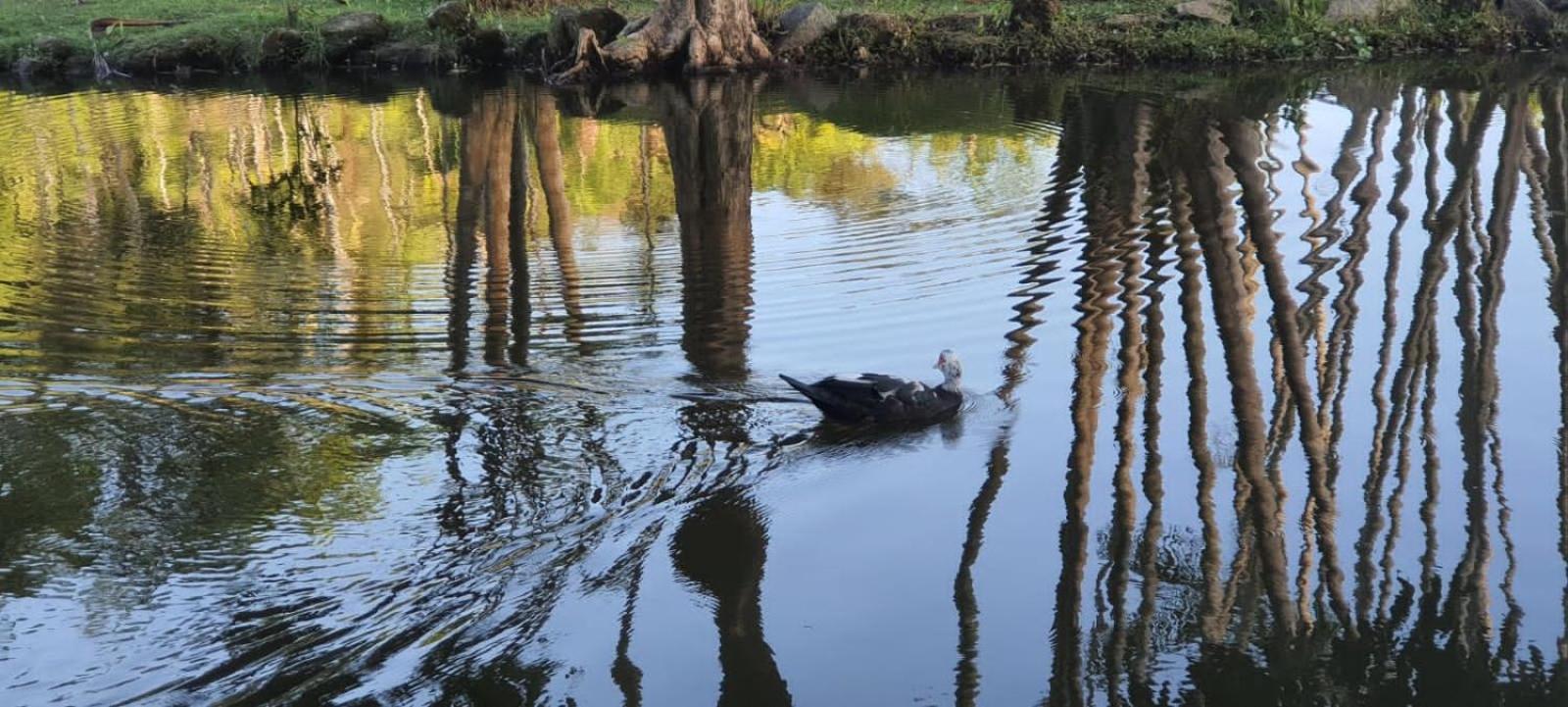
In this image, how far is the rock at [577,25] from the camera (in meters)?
23.0

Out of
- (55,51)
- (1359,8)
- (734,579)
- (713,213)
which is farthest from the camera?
(55,51)

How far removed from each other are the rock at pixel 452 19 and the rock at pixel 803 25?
471 centimetres

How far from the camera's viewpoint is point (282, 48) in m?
24.7

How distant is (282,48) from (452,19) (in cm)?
274

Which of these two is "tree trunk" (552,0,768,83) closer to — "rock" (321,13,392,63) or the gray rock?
"rock" (321,13,392,63)

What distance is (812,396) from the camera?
7.36 meters

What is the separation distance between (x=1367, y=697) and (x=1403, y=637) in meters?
0.52

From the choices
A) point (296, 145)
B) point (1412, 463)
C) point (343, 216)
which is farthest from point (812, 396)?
point (296, 145)

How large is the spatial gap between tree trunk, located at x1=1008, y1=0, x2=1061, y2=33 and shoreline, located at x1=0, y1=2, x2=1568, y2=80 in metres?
0.19

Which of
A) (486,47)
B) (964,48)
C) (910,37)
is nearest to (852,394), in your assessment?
(964,48)

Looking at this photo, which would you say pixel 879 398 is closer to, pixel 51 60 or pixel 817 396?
pixel 817 396

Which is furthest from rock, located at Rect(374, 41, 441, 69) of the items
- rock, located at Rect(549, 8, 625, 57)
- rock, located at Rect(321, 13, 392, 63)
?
rock, located at Rect(549, 8, 625, 57)

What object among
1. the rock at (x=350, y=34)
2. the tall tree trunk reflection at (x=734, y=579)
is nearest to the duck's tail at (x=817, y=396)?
the tall tree trunk reflection at (x=734, y=579)

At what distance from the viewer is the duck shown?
736 cm
